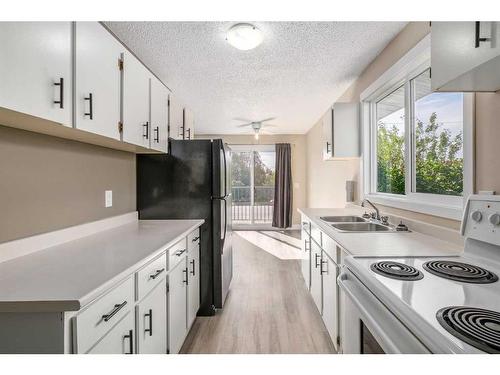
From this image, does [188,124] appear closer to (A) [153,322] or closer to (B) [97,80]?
(B) [97,80]

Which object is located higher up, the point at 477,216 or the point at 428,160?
the point at 428,160

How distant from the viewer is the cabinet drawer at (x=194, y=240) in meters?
2.25

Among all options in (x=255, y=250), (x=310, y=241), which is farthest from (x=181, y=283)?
(x=255, y=250)

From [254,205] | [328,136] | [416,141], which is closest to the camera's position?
[416,141]

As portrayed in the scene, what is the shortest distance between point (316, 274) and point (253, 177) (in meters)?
4.87

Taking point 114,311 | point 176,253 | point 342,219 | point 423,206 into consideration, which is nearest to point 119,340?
point 114,311

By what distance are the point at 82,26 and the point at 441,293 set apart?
6.27 ft

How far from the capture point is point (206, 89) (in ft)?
11.9

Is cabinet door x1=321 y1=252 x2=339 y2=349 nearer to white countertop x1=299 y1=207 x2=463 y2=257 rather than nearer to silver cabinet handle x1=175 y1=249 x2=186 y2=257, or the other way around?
white countertop x1=299 y1=207 x2=463 y2=257

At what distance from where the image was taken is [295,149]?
714 centimetres

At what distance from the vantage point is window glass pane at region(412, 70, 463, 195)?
178 centimetres

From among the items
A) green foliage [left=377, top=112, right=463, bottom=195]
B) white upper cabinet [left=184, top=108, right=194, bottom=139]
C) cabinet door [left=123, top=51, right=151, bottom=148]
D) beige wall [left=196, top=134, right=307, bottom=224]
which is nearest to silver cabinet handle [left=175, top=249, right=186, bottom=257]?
cabinet door [left=123, top=51, right=151, bottom=148]

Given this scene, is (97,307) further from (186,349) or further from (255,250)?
(255,250)

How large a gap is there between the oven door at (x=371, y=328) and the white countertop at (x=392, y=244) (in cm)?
25
